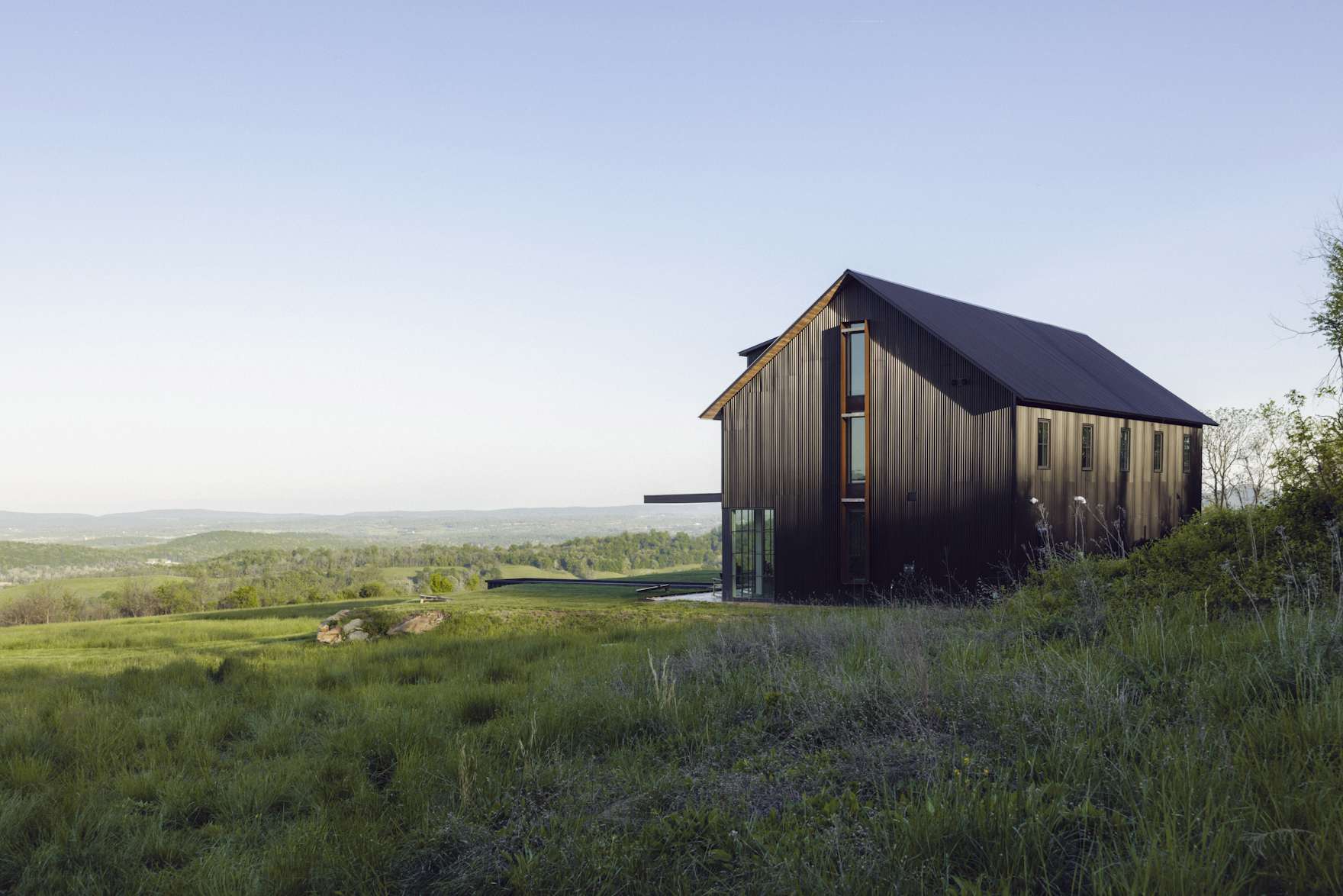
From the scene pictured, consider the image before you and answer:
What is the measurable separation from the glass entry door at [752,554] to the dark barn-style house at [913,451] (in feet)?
0.15

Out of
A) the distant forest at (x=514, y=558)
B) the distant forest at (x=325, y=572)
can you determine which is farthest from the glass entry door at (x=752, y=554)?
the distant forest at (x=514, y=558)

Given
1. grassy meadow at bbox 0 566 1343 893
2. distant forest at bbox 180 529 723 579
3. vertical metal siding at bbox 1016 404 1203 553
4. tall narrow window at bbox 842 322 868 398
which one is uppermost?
tall narrow window at bbox 842 322 868 398

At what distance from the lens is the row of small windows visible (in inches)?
799

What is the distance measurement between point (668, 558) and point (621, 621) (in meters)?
76.2

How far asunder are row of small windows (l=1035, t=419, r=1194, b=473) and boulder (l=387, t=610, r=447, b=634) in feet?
44.6

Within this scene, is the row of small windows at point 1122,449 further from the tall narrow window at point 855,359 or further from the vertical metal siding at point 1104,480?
the tall narrow window at point 855,359

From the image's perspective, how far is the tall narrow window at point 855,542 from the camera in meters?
21.3

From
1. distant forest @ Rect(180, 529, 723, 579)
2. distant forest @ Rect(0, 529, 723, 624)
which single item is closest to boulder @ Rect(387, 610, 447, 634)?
distant forest @ Rect(0, 529, 723, 624)

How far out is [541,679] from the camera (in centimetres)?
863

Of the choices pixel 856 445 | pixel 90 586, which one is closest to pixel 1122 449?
pixel 856 445

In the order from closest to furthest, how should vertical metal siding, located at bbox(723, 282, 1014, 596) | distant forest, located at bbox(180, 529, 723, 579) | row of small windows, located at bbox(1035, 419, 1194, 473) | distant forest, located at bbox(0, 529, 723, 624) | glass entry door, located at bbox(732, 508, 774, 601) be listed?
vertical metal siding, located at bbox(723, 282, 1014, 596)
row of small windows, located at bbox(1035, 419, 1194, 473)
glass entry door, located at bbox(732, 508, 774, 601)
distant forest, located at bbox(0, 529, 723, 624)
distant forest, located at bbox(180, 529, 723, 579)

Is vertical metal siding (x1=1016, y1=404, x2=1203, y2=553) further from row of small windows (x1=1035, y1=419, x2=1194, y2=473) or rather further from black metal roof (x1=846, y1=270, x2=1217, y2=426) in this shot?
black metal roof (x1=846, y1=270, x2=1217, y2=426)

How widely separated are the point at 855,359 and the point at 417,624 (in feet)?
41.4

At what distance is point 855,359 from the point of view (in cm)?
2203
